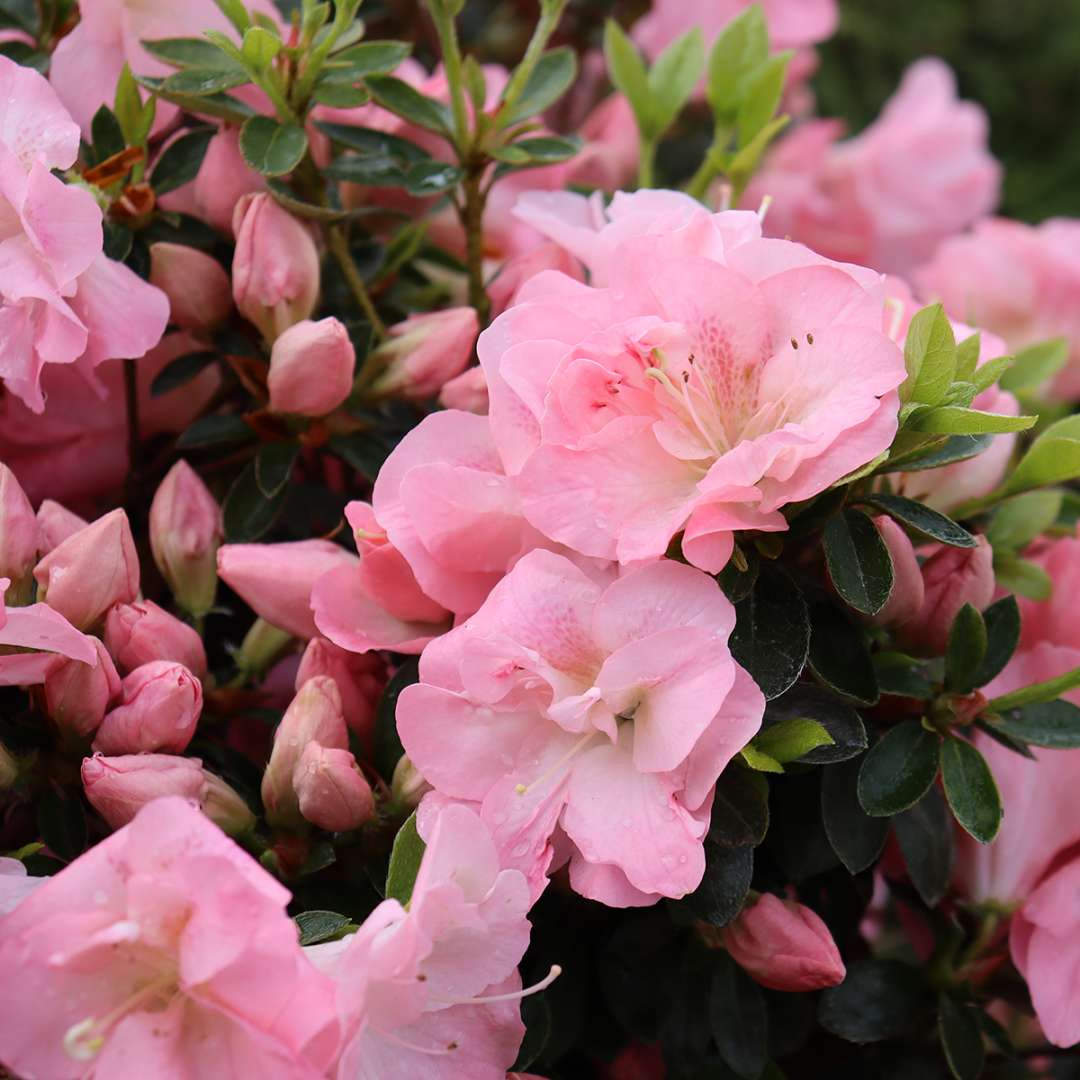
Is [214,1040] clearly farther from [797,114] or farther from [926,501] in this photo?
[797,114]

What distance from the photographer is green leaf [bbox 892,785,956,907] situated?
567 mm

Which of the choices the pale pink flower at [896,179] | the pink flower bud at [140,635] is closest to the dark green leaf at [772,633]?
the pink flower bud at [140,635]

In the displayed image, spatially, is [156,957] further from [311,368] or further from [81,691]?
[311,368]

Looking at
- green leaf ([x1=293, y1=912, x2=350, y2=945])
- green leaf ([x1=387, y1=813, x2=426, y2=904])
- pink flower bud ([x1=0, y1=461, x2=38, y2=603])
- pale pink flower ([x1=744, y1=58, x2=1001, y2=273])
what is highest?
pink flower bud ([x1=0, y1=461, x2=38, y2=603])

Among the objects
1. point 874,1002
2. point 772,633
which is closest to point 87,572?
point 772,633

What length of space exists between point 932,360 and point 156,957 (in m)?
0.33

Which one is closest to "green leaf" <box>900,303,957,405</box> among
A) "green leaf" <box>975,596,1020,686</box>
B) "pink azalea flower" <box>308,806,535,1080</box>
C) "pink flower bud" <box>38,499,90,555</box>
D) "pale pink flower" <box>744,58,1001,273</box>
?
"green leaf" <box>975,596,1020,686</box>

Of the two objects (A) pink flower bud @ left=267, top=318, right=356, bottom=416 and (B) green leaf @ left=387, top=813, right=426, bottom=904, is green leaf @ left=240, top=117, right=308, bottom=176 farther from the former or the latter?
(B) green leaf @ left=387, top=813, right=426, bottom=904

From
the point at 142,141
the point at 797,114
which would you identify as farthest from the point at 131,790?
the point at 797,114

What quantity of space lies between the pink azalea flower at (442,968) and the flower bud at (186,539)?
0.61 feet

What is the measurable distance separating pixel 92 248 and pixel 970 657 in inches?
14.4

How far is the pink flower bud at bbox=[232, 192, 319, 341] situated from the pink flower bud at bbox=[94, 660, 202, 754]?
0.56 ft

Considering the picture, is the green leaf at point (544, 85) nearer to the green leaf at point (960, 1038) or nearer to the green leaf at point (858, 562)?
the green leaf at point (858, 562)

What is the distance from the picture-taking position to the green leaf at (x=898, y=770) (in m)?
0.52
